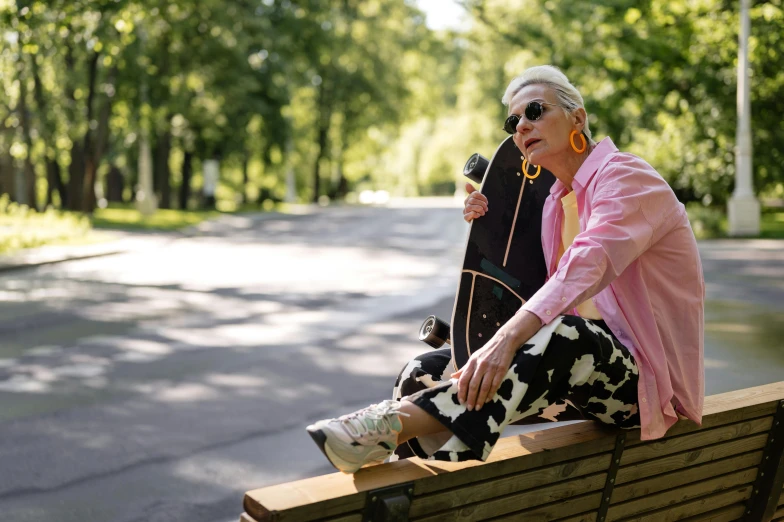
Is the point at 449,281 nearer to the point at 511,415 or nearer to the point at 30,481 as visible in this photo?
the point at 30,481

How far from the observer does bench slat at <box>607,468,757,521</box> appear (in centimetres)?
271

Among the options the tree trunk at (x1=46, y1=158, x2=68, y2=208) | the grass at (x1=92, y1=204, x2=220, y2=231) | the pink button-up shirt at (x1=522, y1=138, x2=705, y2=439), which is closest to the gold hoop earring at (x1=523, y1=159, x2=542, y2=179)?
the pink button-up shirt at (x1=522, y1=138, x2=705, y2=439)

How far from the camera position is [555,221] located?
3.22m

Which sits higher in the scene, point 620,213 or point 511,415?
point 620,213

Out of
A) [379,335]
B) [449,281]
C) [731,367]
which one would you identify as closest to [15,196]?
[449,281]

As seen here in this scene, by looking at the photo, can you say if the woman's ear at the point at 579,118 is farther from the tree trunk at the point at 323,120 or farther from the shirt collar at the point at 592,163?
the tree trunk at the point at 323,120

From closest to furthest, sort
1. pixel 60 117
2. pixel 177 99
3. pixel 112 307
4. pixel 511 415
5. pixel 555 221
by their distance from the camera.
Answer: pixel 511 415 → pixel 555 221 → pixel 112 307 → pixel 60 117 → pixel 177 99

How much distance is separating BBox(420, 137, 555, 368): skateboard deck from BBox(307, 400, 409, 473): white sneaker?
0.73 m

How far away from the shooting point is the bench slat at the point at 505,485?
219cm

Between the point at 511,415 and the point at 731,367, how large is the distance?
5.67 metres

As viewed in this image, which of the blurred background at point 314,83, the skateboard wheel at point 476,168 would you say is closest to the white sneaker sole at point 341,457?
the skateboard wheel at point 476,168

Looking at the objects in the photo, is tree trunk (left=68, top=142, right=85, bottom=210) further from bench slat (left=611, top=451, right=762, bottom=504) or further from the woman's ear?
bench slat (left=611, top=451, right=762, bottom=504)

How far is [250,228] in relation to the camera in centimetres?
2955

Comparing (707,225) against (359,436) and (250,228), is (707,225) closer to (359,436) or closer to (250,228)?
(250,228)
